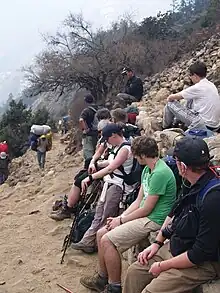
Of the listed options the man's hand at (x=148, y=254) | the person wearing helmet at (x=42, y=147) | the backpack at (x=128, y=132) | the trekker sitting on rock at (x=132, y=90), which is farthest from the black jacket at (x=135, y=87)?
the man's hand at (x=148, y=254)

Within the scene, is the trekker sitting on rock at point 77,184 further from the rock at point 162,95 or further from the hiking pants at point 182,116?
the rock at point 162,95

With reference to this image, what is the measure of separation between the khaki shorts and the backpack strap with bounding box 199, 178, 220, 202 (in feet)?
3.74

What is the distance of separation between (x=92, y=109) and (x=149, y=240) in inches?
182

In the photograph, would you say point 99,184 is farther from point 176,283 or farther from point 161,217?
point 176,283

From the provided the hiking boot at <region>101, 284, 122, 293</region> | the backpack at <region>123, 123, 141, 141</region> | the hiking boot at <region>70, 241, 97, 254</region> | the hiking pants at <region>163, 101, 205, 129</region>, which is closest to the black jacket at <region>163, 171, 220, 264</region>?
the hiking boot at <region>101, 284, 122, 293</region>

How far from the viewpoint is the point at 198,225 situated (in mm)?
3207

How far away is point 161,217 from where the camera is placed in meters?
4.27

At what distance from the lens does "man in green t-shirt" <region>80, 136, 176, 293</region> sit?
419cm

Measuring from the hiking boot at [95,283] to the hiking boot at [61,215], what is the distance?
7.46 ft

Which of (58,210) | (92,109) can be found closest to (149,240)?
(58,210)

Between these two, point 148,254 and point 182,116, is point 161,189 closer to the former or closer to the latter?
point 148,254

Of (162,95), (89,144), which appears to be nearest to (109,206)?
(89,144)

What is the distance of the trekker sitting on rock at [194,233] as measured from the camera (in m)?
3.06

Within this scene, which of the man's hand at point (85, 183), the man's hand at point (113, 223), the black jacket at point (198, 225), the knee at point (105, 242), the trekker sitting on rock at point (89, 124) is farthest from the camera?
the trekker sitting on rock at point (89, 124)
